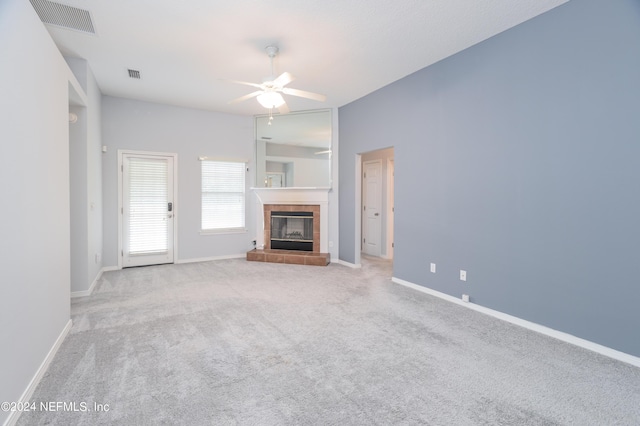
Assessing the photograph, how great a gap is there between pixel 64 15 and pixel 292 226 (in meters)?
4.49

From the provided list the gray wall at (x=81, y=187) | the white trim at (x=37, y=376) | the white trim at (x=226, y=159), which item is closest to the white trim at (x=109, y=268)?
the gray wall at (x=81, y=187)

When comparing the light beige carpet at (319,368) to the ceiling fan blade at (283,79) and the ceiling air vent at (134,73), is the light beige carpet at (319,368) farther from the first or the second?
the ceiling air vent at (134,73)

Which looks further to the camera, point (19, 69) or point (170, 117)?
point (170, 117)

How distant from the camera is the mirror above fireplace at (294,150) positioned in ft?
19.9

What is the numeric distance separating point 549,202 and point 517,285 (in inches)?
34.4

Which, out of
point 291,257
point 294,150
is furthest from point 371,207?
point 291,257

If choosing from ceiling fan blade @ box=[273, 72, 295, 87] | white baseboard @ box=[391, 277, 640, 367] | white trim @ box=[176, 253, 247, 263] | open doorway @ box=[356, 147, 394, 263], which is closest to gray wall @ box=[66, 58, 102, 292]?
white trim @ box=[176, 253, 247, 263]

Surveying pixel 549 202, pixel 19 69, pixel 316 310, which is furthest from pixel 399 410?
pixel 19 69

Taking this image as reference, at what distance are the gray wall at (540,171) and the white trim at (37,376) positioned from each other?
12.7 ft

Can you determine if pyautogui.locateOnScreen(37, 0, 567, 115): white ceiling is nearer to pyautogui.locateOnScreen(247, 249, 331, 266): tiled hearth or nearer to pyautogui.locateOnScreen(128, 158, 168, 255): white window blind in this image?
pyautogui.locateOnScreen(128, 158, 168, 255): white window blind

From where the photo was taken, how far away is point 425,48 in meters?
3.60

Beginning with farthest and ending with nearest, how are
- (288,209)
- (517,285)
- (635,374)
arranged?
1. (288,209)
2. (517,285)
3. (635,374)

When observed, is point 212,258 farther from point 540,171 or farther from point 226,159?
point 540,171

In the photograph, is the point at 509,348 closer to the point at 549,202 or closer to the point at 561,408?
the point at 561,408
